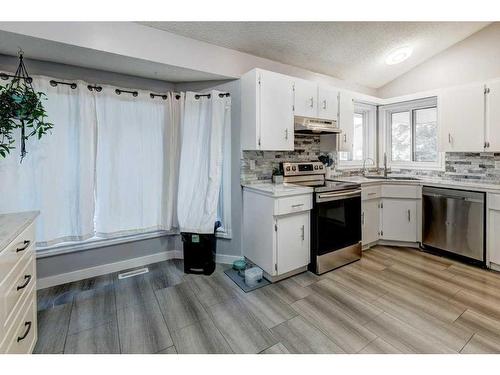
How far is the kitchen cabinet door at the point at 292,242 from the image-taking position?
245cm

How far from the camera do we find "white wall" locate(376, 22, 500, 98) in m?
3.01

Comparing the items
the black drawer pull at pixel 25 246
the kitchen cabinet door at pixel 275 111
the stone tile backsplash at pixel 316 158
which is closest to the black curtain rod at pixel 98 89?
the kitchen cabinet door at pixel 275 111

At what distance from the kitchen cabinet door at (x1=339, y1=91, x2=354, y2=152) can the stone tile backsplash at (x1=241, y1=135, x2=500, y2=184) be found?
0.34 metres

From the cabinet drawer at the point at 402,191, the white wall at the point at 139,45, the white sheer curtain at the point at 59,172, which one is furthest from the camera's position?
the cabinet drawer at the point at 402,191

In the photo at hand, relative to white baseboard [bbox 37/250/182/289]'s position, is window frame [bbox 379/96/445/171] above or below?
above

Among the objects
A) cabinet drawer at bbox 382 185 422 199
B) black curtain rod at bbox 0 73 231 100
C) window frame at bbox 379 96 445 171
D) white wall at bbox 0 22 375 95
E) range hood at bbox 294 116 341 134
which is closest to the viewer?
white wall at bbox 0 22 375 95

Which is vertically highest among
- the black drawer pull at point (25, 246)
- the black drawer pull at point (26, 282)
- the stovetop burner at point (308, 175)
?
the stovetop burner at point (308, 175)

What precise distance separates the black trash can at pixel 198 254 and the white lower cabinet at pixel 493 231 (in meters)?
3.04

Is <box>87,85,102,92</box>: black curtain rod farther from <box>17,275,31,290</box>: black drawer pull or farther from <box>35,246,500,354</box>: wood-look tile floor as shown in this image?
<box>35,246,500,354</box>: wood-look tile floor

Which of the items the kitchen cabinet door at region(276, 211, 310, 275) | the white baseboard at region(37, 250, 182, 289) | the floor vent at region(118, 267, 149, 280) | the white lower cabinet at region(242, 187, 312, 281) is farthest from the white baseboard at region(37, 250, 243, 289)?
the kitchen cabinet door at region(276, 211, 310, 275)

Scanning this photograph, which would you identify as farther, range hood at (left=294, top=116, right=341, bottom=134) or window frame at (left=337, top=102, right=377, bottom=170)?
window frame at (left=337, top=102, right=377, bottom=170)

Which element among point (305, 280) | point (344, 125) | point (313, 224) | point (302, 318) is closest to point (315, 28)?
point (344, 125)

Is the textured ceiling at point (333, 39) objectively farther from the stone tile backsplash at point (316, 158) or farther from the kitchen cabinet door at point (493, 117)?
the stone tile backsplash at point (316, 158)

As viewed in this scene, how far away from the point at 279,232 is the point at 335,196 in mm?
781
